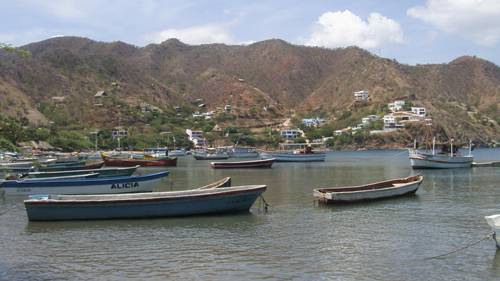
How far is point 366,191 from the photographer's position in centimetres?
3130

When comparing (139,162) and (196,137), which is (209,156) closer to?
(139,162)

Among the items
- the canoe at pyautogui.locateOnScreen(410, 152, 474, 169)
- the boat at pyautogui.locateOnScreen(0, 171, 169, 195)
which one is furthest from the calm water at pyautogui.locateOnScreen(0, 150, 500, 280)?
the canoe at pyautogui.locateOnScreen(410, 152, 474, 169)

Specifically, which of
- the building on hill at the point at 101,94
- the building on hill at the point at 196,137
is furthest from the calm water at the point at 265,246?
the building on hill at the point at 101,94

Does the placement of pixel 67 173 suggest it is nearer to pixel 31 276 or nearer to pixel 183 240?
pixel 183 240

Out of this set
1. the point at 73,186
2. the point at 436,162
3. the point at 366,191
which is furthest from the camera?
the point at 436,162

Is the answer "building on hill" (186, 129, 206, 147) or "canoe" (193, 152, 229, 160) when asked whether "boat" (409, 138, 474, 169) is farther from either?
"building on hill" (186, 129, 206, 147)

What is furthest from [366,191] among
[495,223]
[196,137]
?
[196,137]

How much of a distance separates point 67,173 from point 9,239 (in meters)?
22.9

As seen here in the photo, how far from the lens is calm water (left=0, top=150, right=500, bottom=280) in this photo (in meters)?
16.0

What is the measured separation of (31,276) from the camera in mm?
15742

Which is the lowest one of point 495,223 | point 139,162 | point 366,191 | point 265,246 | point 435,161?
point 265,246

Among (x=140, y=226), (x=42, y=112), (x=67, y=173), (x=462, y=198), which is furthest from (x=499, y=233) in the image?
(x=42, y=112)

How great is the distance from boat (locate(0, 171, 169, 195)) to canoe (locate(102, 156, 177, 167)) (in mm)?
36813

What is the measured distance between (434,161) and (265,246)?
161 feet
